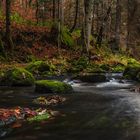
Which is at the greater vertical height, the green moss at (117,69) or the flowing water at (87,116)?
the flowing water at (87,116)

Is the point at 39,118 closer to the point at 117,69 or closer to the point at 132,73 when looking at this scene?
the point at 132,73

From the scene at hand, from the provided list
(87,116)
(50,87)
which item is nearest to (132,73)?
(50,87)

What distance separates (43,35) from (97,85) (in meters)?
14.9

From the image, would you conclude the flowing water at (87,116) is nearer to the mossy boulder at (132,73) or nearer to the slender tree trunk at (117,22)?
the mossy boulder at (132,73)

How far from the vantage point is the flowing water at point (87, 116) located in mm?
8898

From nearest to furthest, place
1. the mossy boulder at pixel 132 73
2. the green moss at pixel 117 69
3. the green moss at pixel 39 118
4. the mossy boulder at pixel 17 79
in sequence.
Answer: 1. the green moss at pixel 39 118
2. the mossy boulder at pixel 17 79
3. the mossy boulder at pixel 132 73
4. the green moss at pixel 117 69

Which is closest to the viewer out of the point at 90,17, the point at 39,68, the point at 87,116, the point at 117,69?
the point at 87,116

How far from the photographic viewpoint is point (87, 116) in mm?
10992

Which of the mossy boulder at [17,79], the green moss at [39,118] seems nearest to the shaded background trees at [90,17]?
the mossy boulder at [17,79]

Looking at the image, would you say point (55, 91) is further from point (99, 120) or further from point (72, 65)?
point (72, 65)

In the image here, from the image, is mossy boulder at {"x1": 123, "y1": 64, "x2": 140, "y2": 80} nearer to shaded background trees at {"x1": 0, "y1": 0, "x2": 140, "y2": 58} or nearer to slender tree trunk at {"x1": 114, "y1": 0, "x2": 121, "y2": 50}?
shaded background trees at {"x1": 0, "y1": 0, "x2": 140, "y2": 58}

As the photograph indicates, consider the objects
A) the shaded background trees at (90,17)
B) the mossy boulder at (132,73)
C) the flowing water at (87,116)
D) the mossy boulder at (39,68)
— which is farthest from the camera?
the mossy boulder at (39,68)

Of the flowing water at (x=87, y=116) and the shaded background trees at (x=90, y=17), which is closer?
the flowing water at (x=87, y=116)

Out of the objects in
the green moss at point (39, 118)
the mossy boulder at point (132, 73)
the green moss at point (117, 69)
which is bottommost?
the green moss at point (117, 69)
